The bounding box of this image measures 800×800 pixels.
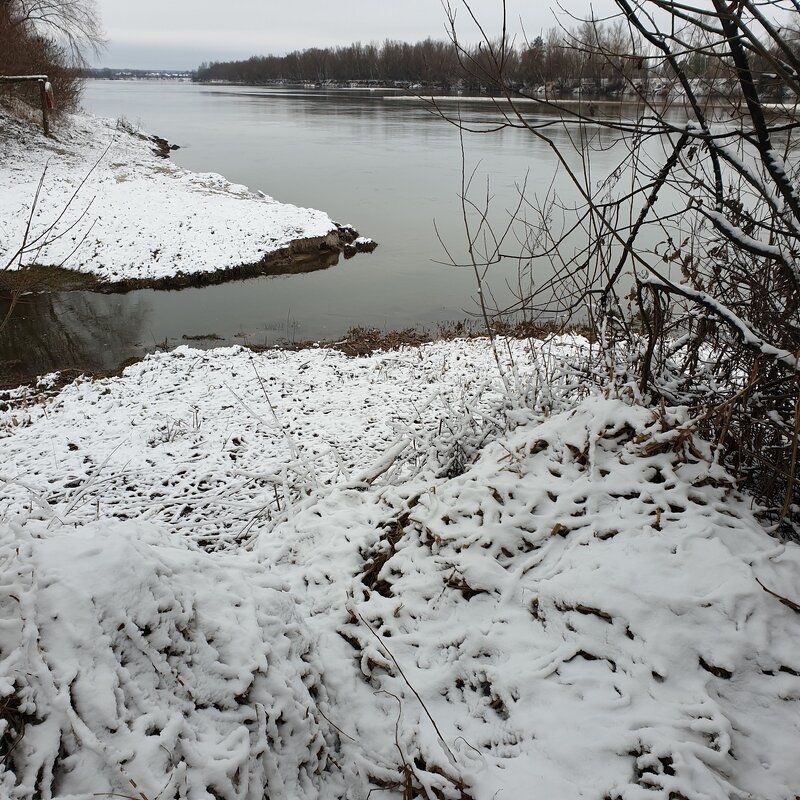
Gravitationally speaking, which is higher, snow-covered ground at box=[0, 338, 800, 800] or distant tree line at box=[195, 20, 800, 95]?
distant tree line at box=[195, 20, 800, 95]

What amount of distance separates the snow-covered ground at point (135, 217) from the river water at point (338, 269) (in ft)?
4.76

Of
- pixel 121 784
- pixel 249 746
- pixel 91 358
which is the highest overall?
pixel 121 784

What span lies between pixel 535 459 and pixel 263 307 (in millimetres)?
10496

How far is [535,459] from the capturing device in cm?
338

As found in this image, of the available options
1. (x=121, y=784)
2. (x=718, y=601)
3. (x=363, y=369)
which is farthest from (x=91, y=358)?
(x=718, y=601)

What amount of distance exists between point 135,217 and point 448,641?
58.3 ft

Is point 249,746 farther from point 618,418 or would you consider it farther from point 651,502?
point 618,418

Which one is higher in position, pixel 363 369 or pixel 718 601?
pixel 718 601

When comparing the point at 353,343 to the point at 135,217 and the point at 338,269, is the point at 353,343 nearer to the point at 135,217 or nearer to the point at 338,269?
the point at 338,269

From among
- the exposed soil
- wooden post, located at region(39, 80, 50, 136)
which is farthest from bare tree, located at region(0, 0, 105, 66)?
the exposed soil

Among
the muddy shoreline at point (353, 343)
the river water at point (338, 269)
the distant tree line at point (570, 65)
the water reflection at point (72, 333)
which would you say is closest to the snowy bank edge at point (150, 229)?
the water reflection at point (72, 333)

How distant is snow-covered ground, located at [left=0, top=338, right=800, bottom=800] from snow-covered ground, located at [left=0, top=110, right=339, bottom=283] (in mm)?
10635

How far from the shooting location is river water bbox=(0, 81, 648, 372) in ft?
35.6

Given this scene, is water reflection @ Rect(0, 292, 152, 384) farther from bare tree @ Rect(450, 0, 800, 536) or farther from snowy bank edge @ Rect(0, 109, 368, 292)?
bare tree @ Rect(450, 0, 800, 536)
